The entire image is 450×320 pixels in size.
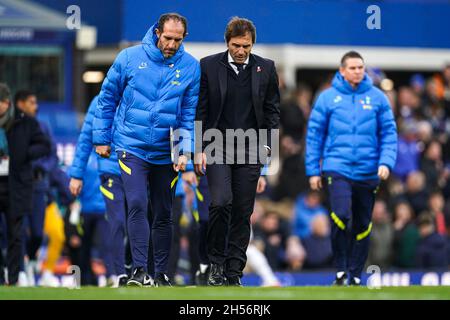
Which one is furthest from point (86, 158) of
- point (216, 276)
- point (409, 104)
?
point (409, 104)

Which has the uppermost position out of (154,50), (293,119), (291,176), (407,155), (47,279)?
(154,50)

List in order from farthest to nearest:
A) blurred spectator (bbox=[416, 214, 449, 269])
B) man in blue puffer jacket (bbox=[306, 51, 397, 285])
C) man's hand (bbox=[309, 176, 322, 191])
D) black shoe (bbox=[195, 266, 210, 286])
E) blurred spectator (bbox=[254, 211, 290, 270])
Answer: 1. blurred spectator (bbox=[416, 214, 449, 269])
2. blurred spectator (bbox=[254, 211, 290, 270])
3. black shoe (bbox=[195, 266, 210, 286])
4. man's hand (bbox=[309, 176, 322, 191])
5. man in blue puffer jacket (bbox=[306, 51, 397, 285])

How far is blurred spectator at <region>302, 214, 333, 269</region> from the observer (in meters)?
23.0

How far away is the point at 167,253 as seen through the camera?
1384 centimetres

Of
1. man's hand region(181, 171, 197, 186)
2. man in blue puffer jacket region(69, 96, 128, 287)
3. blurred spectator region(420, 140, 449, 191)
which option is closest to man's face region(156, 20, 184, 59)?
man in blue puffer jacket region(69, 96, 128, 287)

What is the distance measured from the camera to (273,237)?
22859mm

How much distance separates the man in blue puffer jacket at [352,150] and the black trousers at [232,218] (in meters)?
2.02

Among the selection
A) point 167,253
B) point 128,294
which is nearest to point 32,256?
point 167,253

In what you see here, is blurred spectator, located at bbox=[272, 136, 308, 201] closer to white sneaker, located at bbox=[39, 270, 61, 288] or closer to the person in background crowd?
white sneaker, located at bbox=[39, 270, 61, 288]

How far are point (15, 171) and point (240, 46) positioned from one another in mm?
4170

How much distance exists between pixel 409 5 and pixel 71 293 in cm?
1203

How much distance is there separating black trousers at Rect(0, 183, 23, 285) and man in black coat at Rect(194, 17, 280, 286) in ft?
12.1

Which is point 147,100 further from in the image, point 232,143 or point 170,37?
point 232,143

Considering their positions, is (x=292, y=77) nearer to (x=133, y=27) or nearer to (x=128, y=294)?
(x=133, y=27)
